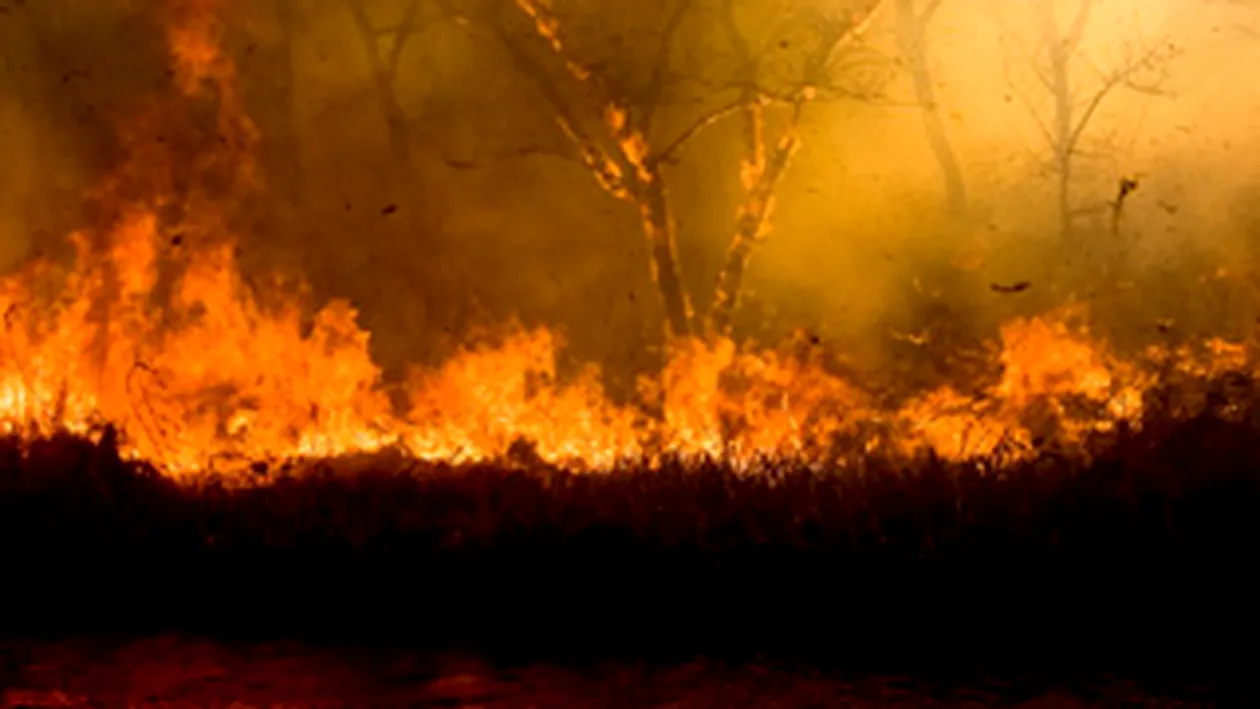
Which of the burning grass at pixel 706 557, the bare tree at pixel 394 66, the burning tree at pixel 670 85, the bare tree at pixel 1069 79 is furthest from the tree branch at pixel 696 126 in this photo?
the burning grass at pixel 706 557

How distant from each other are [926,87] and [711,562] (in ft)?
45.7

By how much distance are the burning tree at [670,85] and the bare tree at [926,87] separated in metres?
0.79

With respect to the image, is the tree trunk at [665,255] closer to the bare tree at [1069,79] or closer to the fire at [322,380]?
the fire at [322,380]

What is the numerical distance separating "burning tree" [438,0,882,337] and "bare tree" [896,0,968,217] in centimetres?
79

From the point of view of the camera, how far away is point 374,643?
9453mm

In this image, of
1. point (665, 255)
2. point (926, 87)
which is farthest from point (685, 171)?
point (926, 87)

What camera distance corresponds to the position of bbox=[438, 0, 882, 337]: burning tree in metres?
20.1

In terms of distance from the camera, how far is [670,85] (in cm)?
2177

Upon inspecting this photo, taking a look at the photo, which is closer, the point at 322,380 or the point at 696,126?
the point at 322,380

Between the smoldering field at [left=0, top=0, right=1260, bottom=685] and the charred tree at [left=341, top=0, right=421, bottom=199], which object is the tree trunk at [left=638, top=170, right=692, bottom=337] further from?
the charred tree at [left=341, top=0, right=421, bottom=199]

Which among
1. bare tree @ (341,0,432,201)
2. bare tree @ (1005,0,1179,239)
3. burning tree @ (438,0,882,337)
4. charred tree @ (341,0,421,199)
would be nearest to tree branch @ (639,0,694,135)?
burning tree @ (438,0,882,337)

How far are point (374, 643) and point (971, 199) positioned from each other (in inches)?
627

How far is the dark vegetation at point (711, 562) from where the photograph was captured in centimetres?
931

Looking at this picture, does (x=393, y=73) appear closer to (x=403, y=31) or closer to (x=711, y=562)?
(x=403, y=31)
